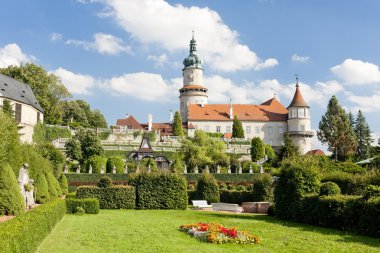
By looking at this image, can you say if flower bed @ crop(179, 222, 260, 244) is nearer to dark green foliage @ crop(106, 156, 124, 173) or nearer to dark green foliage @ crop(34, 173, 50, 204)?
dark green foliage @ crop(34, 173, 50, 204)

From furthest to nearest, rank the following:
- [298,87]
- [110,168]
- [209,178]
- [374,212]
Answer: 1. [298,87]
2. [110,168]
3. [209,178]
4. [374,212]

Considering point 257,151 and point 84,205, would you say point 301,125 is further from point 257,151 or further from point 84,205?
point 84,205

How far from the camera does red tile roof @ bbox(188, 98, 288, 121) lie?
3625 inches

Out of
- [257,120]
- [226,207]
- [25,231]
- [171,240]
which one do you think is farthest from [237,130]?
[25,231]

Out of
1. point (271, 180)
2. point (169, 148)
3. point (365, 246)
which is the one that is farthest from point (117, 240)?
point (169, 148)

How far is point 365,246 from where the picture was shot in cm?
1267

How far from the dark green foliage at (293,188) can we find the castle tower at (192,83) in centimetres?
7726

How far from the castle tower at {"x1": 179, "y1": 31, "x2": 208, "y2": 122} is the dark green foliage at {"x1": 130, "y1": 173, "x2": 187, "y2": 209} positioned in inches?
2800

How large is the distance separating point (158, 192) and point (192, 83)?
78.5 metres

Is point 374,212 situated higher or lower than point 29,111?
lower

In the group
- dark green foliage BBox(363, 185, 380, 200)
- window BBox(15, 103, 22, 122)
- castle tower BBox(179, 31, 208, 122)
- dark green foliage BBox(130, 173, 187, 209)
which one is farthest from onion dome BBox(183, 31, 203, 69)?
dark green foliage BBox(363, 185, 380, 200)

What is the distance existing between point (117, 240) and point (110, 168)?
1607 inches

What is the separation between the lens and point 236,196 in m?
35.3

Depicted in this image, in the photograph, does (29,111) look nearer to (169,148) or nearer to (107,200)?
(169,148)
